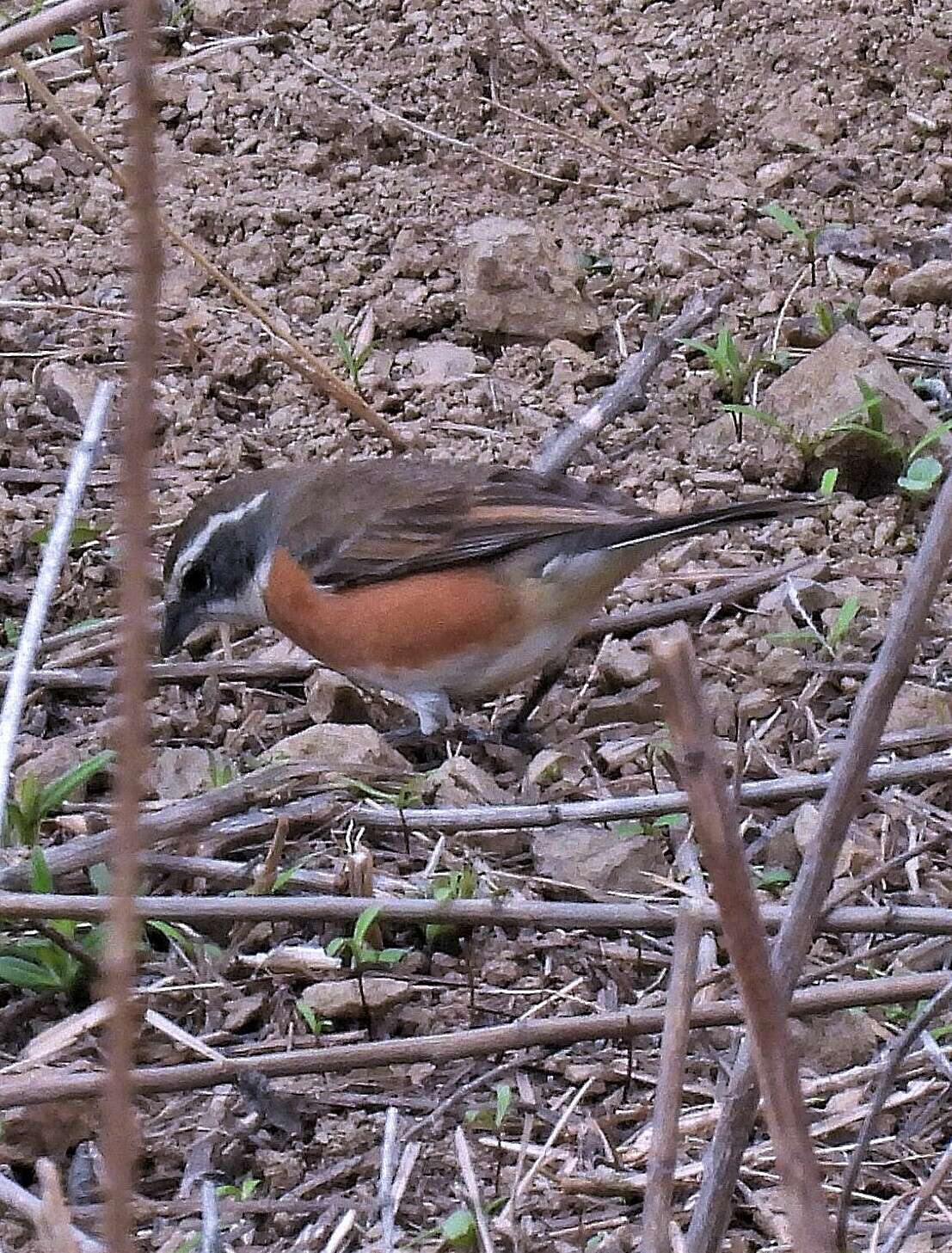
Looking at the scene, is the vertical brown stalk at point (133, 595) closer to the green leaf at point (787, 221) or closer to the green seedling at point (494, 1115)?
the green seedling at point (494, 1115)

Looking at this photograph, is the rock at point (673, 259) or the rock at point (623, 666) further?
the rock at point (673, 259)

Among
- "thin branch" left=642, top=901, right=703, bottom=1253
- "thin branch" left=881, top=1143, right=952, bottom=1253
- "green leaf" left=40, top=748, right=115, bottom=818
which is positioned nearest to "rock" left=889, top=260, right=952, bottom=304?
"green leaf" left=40, top=748, right=115, bottom=818

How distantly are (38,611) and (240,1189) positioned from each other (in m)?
1.43

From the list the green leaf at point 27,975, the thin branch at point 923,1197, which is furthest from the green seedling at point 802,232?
the thin branch at point 923,1197

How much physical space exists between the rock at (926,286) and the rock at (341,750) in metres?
2.72

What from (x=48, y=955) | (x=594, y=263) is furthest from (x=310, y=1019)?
(x=594, y=263)

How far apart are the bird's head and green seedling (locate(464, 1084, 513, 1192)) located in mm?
2163

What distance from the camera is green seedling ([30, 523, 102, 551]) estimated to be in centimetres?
521

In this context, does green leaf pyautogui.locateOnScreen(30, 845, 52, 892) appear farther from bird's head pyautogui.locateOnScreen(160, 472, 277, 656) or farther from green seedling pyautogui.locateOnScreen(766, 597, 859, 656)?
green seedling pyautogui.locateOnScreen(766, 597, 859, 656)

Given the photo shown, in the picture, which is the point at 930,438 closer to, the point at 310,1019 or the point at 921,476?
the point at 921,476

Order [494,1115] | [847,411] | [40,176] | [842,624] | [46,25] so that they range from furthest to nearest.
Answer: [40,176], [847,411], [842,624], [494,1115], [46,25]

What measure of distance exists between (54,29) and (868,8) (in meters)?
4.88

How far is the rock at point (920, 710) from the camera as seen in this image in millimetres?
4449

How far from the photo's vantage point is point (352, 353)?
5.98 metres
